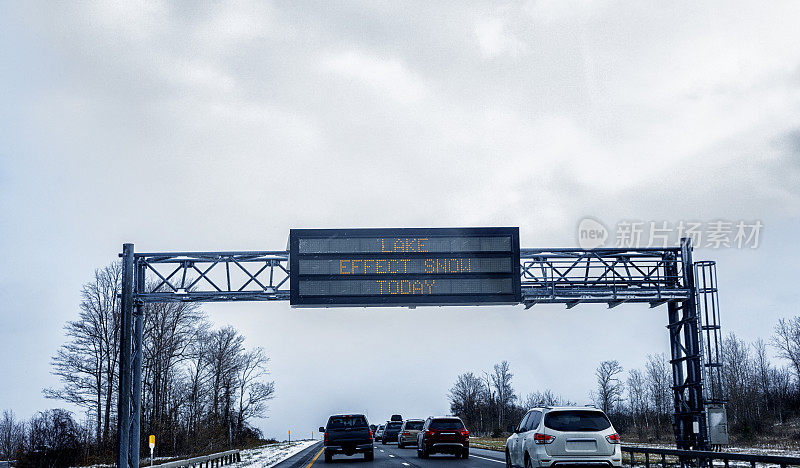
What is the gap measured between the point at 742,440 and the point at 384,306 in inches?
1411

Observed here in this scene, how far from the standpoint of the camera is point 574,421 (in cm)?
1778

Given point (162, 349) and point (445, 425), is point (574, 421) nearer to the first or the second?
point (445, 425)

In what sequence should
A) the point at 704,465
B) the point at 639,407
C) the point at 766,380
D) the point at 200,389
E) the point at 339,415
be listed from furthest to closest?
1. the point at 639,407
2. the point at 766,380
3. the point at 200,389
4. the point at 339,415
5. the point at 704,465

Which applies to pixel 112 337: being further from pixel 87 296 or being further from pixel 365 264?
pixel 365 264

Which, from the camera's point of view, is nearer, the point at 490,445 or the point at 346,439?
the point at 346,439

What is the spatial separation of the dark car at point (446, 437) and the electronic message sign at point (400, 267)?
9.01 m

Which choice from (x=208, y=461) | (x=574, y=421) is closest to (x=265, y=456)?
(x=208, y=461)

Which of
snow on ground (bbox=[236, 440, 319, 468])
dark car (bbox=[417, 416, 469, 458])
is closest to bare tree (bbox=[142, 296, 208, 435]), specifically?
snow on ground (bbox=[236, 440, 319, 468])

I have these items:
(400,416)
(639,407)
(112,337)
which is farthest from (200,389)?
(639,407)

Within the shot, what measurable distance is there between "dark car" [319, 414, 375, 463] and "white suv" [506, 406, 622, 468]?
52.3ft

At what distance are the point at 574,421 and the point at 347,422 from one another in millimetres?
17600

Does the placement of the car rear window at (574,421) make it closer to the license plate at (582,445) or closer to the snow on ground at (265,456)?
the license plate at (582,445)

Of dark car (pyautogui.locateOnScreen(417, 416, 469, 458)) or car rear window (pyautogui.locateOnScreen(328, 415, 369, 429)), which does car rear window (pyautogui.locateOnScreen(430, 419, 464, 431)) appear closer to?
dark car (pyautogui.locateOnScreen(417, 416, 469, 458))

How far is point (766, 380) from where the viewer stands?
99.9 meters
